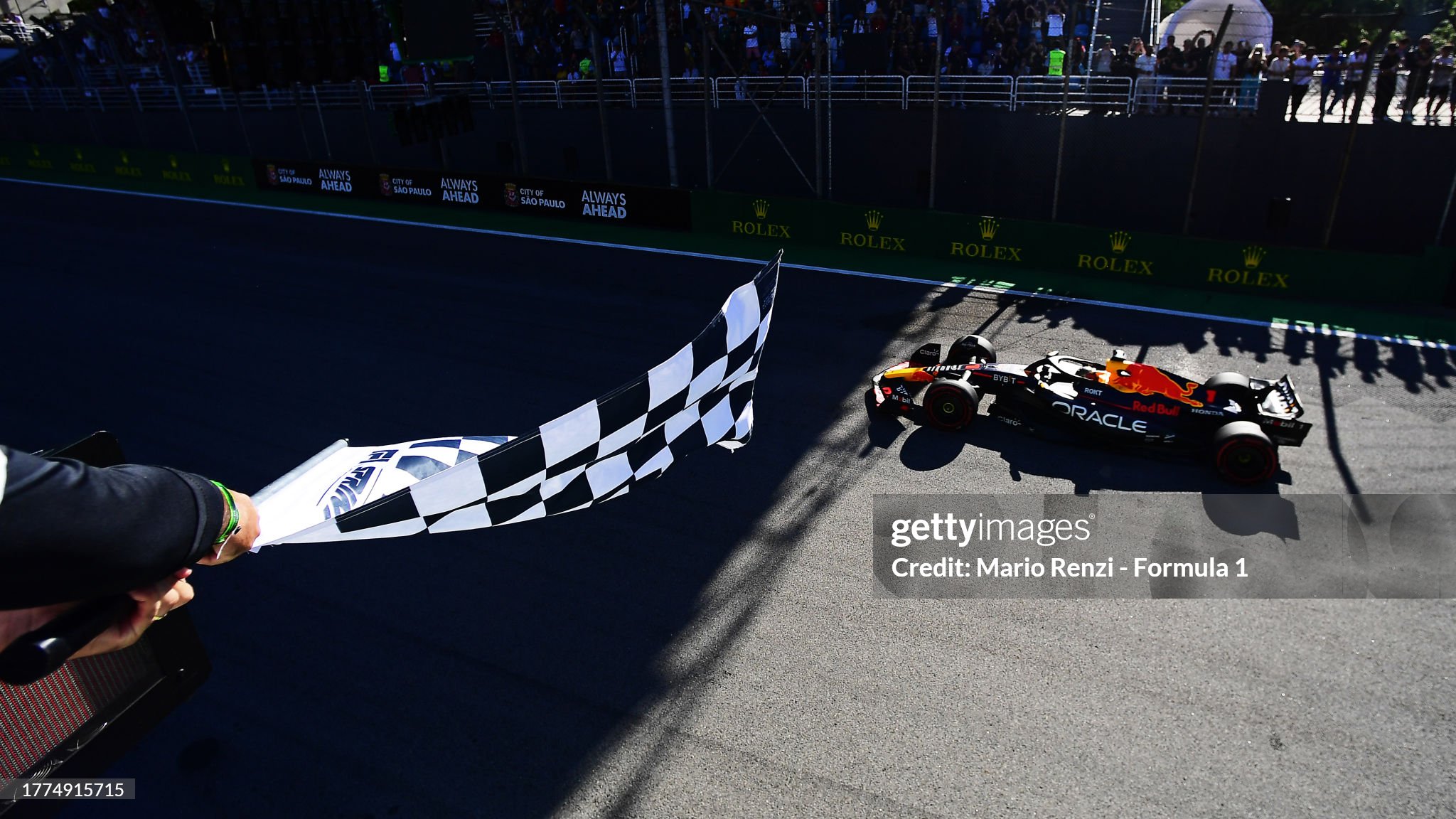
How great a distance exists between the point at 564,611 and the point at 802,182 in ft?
42.9

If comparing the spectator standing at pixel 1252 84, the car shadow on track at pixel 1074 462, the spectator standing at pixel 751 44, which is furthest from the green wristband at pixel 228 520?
the spectator standing at pixel 751 44

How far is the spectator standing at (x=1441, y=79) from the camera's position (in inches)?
478

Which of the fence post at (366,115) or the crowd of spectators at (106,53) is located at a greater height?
the crowd of spectators at (106,53)

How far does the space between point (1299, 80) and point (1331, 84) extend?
427 millimetres

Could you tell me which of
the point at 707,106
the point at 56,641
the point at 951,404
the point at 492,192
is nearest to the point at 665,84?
the point at 707,106

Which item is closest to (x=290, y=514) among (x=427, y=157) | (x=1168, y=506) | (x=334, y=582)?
(x=334, y=582)

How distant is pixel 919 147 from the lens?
1623 cm

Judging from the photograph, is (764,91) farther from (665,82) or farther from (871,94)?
(665,82)

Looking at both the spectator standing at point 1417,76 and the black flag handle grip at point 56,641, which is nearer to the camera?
the black flag handle grip at point 56,641

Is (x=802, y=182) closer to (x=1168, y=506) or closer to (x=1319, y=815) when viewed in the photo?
(x=1168, y=506)

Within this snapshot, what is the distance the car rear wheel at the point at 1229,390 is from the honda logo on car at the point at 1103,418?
0.63 meters

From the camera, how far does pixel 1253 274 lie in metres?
11.8

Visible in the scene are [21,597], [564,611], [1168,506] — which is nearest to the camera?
[21,597]

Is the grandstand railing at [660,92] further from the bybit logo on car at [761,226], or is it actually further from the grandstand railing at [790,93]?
the bybit logo on car at [761,226]
